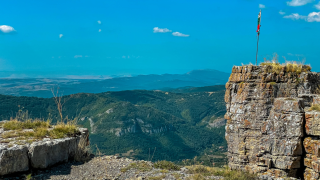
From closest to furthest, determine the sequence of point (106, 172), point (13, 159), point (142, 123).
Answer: point (13, 159)
point (106, 172)
point (142, 123)

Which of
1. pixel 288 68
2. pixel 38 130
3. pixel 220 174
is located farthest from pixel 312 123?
pixel 38 130

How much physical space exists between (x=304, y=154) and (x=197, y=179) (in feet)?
13.8

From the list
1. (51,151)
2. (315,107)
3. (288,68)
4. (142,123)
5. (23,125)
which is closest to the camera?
(315,107)

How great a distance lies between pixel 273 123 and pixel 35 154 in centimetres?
902

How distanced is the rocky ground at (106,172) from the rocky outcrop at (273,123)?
1.96m

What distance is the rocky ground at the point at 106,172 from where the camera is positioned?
9539 mm

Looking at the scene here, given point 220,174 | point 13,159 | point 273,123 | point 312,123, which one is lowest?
point 220,174

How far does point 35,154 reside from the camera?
9.51m

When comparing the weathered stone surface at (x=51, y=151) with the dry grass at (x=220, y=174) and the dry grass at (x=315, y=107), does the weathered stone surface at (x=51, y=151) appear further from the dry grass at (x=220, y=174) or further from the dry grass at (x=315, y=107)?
A: the dry grass at (x=315, y=107)

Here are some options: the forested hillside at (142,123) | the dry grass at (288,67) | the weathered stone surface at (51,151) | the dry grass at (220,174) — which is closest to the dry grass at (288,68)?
the dry grass at (288,67)

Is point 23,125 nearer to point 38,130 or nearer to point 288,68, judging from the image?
point 38,130

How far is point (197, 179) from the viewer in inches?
382

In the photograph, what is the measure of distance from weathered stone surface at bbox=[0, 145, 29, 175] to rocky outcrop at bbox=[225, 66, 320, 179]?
26.8 ft

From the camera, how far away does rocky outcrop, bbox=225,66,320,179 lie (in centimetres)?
984
